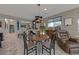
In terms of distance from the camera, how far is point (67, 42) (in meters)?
3.34

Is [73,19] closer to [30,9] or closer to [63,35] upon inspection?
[63,35]

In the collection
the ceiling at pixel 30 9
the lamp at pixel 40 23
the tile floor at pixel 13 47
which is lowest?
the tile floor at pixel 13 47

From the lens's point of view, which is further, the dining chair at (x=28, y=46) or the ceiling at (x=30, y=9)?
the dining chair at (x=28, y=46)

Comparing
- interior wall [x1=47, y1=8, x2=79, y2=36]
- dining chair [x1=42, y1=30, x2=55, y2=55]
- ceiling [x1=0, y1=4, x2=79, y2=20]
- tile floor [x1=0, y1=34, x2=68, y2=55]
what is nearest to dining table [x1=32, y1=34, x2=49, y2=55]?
dining chair [x1=42, y1=30, x2=55, y2=55]

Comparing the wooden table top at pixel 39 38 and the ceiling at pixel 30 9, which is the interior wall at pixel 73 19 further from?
the wooden table top at pixel 39 38

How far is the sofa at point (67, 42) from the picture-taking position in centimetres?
323

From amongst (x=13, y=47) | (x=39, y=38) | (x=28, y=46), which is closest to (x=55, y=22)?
(x=39, y=38)

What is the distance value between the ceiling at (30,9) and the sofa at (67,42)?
705mm

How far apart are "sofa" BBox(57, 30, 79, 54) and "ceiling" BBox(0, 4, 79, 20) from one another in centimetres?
71

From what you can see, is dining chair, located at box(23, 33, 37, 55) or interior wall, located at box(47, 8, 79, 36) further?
dining chair, located at box(23, 33, 37, 55)

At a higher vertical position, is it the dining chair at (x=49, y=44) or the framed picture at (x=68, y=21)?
the framed picture at (x=68, y=21)

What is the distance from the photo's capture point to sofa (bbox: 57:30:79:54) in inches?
127

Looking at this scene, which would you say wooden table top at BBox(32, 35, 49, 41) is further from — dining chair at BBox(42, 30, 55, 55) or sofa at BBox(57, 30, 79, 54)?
sofa at BBox(57, 30, 79, 54)

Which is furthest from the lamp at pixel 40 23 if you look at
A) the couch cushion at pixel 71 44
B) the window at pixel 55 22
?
the couch cushion at pixel 71 44
